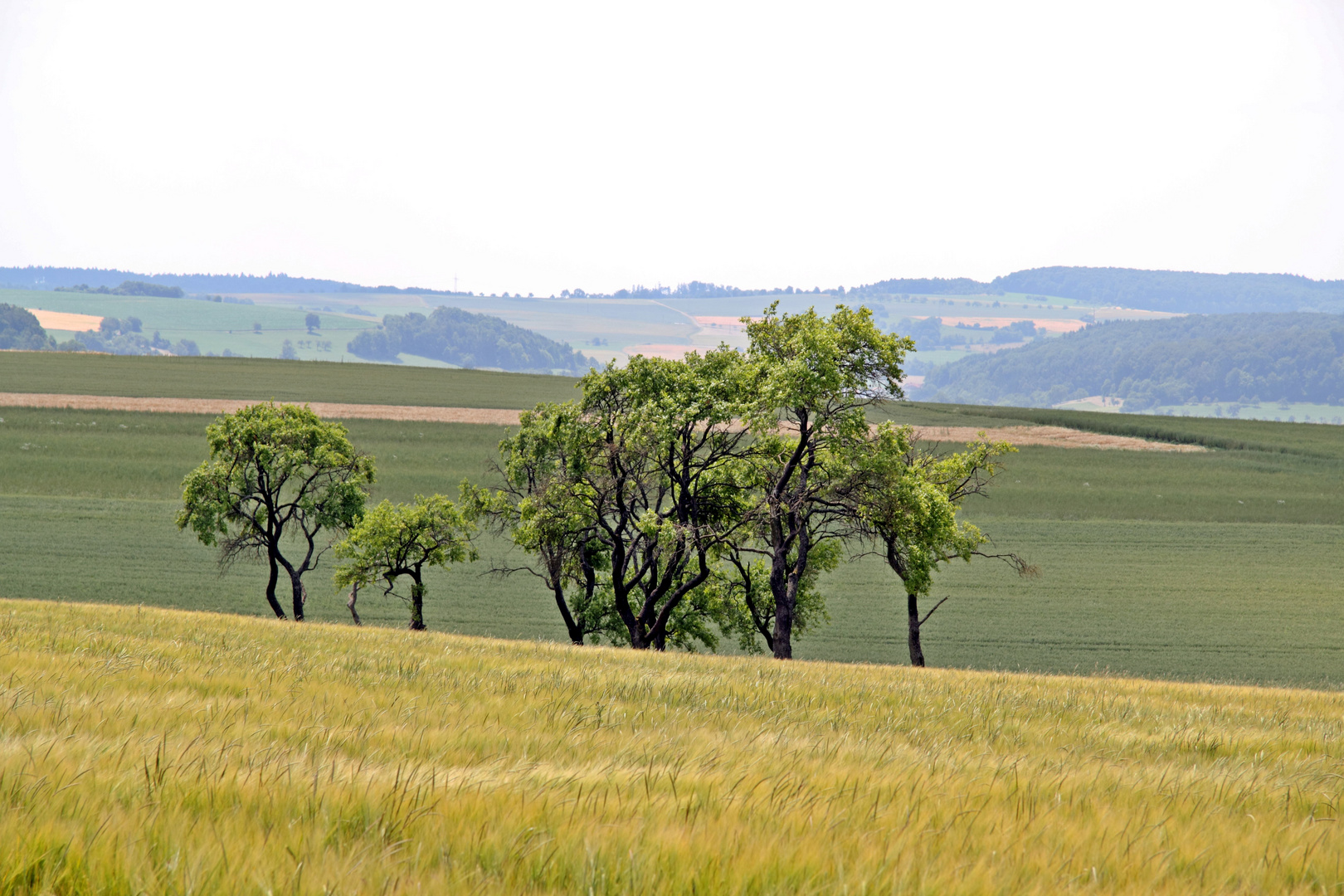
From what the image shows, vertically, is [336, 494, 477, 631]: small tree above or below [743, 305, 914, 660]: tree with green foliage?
below

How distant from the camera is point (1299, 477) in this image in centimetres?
8275

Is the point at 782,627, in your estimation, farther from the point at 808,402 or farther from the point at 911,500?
the point at 808,402

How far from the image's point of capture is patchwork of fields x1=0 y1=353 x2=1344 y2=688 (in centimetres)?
4203

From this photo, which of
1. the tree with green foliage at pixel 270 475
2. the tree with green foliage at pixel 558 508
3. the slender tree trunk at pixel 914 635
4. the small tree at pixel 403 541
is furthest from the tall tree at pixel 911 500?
the tree with green foliage at pixel 270 475

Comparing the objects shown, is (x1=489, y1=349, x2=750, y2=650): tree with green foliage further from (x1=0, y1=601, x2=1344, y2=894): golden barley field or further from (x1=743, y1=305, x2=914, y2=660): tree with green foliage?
(x1=0, y1=601, x2=1344, y2=894): golden barley field

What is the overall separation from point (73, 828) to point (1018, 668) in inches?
1611

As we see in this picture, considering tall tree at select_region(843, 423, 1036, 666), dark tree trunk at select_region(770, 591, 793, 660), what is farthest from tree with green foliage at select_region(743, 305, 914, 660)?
tall tree at select_region(843, 423, 1036, 666)

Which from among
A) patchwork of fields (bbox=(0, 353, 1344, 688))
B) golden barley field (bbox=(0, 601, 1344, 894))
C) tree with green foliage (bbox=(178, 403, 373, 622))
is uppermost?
golden barley field (bbox=(0, 601, 1344, 894))

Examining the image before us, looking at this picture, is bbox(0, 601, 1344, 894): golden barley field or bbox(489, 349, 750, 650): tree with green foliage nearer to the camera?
bbox(0, 601, 1344, 894): golden barley field

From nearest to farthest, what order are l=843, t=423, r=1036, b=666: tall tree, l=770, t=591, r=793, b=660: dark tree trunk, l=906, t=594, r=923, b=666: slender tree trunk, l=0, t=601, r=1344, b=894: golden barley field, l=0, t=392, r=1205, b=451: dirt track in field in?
1. l=0, t=601, r=1344, b=894: golden barley field
2. l=843, t=423, r=1036, b=666: tall tree
3. l=770, t=591, r=793, b=660: dark tree trunk
4. l=906, t=594, r=923, b=666: slender tree trunk
5. l=0, t=392, r=1205, b=451: dirt track in field

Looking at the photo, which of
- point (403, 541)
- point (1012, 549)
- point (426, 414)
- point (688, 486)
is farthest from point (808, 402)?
point (426, 414)

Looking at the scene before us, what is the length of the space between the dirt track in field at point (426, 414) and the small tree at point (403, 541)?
5748 centimetres

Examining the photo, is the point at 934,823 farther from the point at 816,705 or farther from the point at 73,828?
the point at 816,705

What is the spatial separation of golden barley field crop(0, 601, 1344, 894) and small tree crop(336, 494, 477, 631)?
90.3ft
